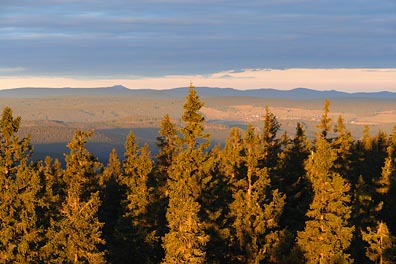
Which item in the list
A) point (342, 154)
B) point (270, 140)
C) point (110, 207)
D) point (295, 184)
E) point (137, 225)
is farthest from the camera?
point (270, 140)

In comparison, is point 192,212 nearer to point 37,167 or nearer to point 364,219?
point 37,167

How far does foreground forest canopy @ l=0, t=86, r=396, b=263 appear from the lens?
41688 mm

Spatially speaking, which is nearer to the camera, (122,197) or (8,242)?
(8,242)

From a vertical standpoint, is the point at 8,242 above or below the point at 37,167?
below

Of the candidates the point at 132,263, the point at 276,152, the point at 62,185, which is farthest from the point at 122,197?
the point at 276,152

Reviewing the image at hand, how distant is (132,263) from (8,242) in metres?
15.9

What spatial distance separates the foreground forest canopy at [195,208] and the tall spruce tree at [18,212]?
0.23 feet

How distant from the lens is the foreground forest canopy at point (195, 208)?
4169 cm

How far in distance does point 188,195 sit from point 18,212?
11403 mm

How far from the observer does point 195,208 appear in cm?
4153

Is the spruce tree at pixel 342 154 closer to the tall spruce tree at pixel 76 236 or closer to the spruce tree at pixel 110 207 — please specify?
the spruce tree at pixel 110 207

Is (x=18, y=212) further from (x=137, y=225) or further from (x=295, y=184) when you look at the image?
(x=295, y=184)

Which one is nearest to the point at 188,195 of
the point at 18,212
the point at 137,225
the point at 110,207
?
the point at 18,212

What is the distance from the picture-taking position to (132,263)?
55.5 metres
